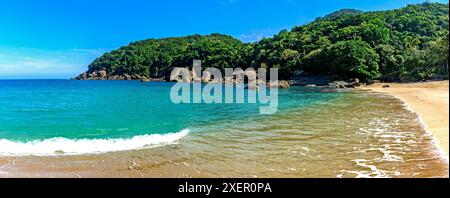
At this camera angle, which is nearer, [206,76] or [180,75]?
[206,76]

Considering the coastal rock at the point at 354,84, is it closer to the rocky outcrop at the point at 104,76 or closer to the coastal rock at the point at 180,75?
the coastal rock at the point at 180,75

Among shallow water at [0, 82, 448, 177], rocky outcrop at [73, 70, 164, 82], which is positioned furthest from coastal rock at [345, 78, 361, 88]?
rocky outcrop at [73, 70, 164, 82]

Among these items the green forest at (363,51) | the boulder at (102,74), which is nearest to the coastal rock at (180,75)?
the green forest at (363,51)

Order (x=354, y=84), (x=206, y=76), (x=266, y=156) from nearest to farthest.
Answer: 1. (x=266, y=156)
2. (x=354, y=84)
3. (x=206, y=76)

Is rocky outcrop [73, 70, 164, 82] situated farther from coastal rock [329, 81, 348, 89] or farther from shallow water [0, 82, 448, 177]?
shallow water [0, 82, 448, 177]

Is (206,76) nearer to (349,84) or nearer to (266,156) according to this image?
(349,84)

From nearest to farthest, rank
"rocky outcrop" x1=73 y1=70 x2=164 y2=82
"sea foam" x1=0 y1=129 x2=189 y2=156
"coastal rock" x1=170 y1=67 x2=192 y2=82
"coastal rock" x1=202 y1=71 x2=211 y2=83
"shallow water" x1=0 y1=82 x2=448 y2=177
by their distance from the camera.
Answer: "shallow water" x1=0 y1=82 x2=448 y2=177 < "sea foam" x1=0 y1=129 x2=189 y2=156 < "coastal rock" x1=202 y1=71 x2=211 y2=83 < "coastal rock" x1=170 y1=67 x2=192 y2=82 < "rocky outcrop" x1=73 y1=70 x2=164 y2=82

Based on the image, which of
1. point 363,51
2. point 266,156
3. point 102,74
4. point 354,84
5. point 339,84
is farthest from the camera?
point 102,74

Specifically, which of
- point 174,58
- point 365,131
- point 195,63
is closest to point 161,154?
point 365,131

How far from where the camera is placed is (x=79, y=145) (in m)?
13.2

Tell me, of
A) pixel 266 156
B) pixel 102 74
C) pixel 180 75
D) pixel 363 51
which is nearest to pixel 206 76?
pixel 180 75

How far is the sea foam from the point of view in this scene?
1208 centimetres
